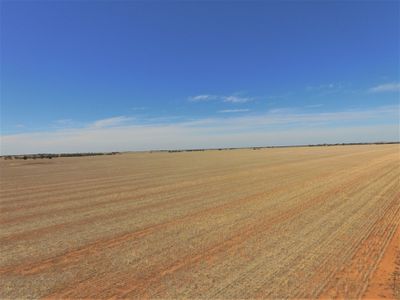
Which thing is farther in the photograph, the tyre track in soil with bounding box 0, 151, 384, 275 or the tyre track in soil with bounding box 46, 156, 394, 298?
the tyre track in soil with bounding box 0, 151, 384, 275

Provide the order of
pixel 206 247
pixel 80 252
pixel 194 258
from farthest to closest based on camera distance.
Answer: pixel 206 247, pixel 80 252, pixel 194 258

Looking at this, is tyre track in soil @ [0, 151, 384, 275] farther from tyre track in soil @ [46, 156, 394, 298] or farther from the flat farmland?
tyre track in soil @ [46, 156, 394, 298]

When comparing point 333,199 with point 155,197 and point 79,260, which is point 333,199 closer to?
point 155,197

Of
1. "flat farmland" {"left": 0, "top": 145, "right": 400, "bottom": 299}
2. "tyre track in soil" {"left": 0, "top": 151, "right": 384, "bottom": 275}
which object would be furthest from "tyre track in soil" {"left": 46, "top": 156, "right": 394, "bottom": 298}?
"tyre track in soil" {"left": 0, "top": 151, "right": 384, "bottom": 275}

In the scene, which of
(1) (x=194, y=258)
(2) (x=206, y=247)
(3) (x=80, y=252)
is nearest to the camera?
(1) (x=194, y=258)

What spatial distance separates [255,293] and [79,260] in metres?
3.80

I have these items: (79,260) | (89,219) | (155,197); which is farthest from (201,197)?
(79,260)


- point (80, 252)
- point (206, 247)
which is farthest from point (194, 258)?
point (80, 252)

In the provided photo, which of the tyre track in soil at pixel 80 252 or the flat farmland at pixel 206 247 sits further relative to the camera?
the tyre track in soil at pixel 80 252

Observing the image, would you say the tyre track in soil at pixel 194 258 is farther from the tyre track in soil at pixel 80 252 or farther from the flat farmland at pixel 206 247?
the tyre track in soil at pixel 80 252

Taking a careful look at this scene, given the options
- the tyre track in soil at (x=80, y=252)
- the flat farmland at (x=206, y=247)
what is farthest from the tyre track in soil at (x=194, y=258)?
the tyre track in soil at (x=80, y=252)

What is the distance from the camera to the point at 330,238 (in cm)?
721

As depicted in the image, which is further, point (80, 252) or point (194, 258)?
point (80, 252)

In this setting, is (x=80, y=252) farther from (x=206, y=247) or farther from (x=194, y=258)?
(x=206, y=247)
